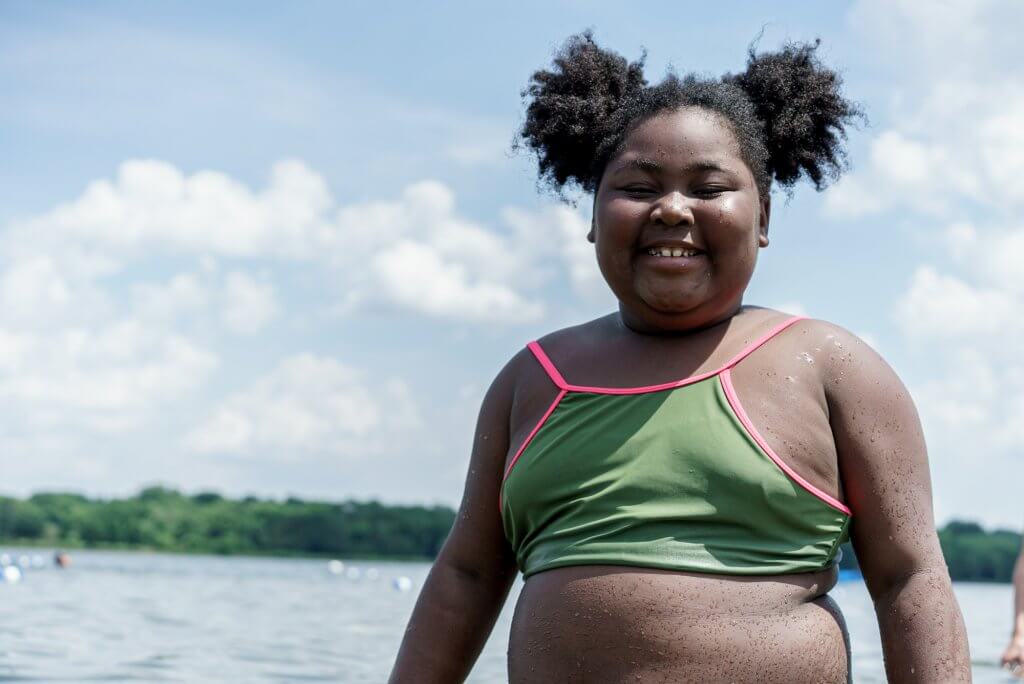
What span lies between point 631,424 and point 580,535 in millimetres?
236

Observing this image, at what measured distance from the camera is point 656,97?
2.98m

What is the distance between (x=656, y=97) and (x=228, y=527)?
99331mm

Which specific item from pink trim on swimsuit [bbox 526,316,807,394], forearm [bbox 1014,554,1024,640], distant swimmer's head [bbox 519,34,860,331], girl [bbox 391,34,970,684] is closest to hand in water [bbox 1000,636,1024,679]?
forearm [bbox 1014,554,1024,640]

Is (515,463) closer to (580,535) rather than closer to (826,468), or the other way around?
(580,535)

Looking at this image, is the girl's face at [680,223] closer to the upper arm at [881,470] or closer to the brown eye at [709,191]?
the brown eye at [709,191]

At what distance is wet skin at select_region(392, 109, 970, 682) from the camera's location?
8.47ft

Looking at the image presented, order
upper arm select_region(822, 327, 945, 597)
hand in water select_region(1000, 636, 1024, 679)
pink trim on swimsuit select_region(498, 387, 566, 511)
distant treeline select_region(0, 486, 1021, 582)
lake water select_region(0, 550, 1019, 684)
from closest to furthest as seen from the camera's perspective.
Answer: upper arm select_region(822, 327, 945, 597), pink trim on swimsuit select_region(498, 387, 566, 511), hand in water select_region(1000, 636, 1024, 679), lake water select_region(0, 550, 1019, 684), distant treeline select_region(0, 486, 1021, 582)

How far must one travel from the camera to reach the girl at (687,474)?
260cm

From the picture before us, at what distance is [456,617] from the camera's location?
9.94 feet

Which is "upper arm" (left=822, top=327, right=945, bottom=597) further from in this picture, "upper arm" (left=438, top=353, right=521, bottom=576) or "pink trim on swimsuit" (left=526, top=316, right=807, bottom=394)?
"upper arm" (left=438, top=353, right=521, bottom=576)

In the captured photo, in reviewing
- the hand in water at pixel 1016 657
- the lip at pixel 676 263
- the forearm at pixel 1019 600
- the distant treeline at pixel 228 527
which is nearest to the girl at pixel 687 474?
the lip at pixel 676 263

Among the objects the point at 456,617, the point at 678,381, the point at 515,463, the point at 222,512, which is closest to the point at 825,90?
the point at 678,381

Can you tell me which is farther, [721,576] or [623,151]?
[623,151]

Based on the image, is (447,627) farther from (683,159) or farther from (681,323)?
(683,159)
